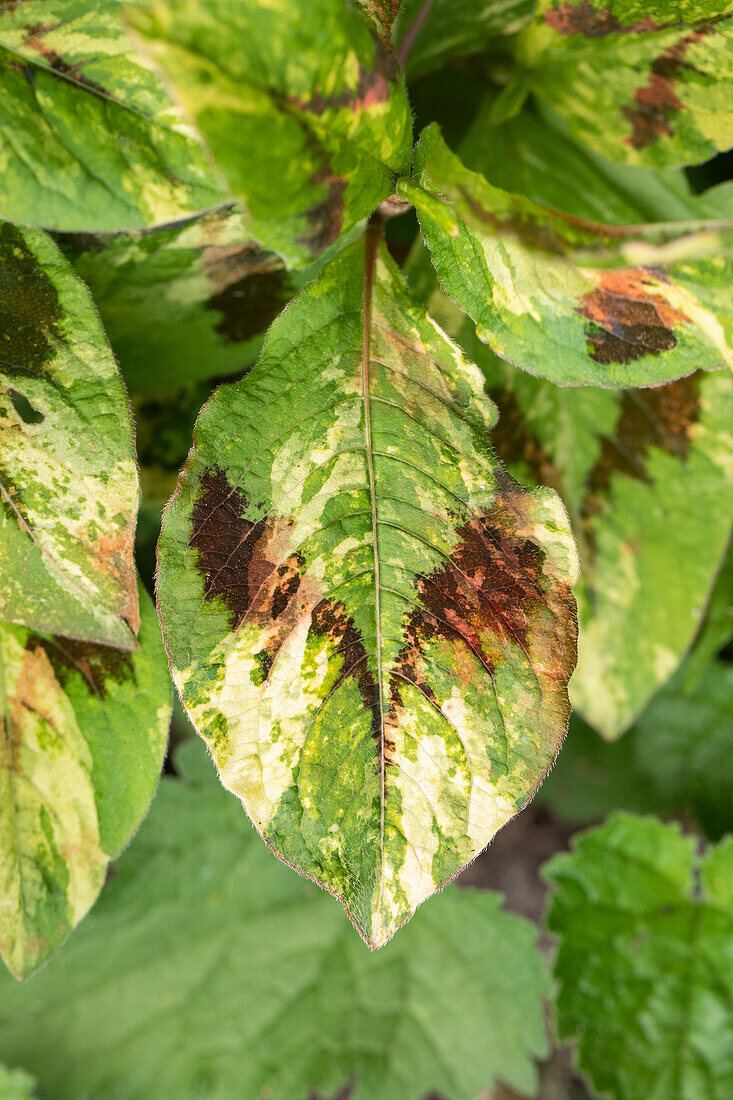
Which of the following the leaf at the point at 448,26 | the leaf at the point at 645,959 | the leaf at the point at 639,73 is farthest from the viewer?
the leaf at the point at 645,959

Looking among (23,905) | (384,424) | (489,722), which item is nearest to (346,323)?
(384,424)

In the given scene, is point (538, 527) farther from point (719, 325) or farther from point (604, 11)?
point (604, 11)

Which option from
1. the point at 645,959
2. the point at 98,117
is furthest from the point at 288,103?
the point at 645,959

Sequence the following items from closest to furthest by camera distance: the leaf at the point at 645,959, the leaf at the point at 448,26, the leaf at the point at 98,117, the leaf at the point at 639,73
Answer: the leaf at the point at 98,117 < the leaf at the point at 639,73 < the leaf at the point at 448,26 < the leaf at the point at 645,959

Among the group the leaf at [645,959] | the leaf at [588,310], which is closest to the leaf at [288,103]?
the leaf at [588,310]

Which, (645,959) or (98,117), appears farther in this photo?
(645,959)

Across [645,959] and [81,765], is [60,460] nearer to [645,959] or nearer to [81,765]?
[81,765]

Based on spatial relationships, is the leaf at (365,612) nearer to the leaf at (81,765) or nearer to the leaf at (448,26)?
the leaf at (81,765)
